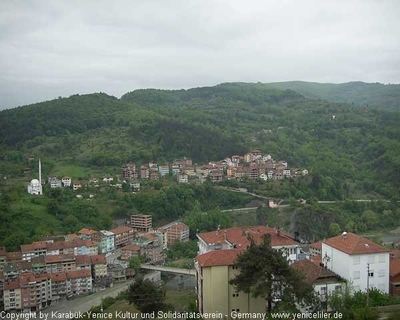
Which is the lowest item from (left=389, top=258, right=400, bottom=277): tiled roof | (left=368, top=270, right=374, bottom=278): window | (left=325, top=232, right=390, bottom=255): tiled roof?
(left=389, top=258, right=400, bottom=277): tiled roof

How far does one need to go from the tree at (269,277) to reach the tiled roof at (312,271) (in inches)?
52.2

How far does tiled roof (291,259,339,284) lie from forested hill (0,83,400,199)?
1129 inches

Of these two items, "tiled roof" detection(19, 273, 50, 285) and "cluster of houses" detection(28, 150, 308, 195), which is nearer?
"tiled roof" detection(19, 273, 50, 285)

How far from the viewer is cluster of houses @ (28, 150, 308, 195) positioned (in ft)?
131

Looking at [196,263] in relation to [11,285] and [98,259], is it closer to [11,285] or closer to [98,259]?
[11,285]

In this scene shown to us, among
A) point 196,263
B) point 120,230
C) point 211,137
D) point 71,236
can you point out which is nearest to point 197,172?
point 211,137

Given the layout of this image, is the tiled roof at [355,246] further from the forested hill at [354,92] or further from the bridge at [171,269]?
the forested hill at [354,92]

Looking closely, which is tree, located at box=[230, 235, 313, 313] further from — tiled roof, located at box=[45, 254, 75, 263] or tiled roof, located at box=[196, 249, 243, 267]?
tiled roof, located at box=[45, 254, 75, 263]

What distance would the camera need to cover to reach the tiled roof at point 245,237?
15.0m

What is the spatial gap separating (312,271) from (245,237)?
310 centimetres

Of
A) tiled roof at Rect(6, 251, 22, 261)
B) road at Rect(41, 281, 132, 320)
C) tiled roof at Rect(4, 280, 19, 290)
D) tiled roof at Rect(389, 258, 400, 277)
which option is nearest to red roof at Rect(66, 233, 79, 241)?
tiled roof at Rect(6, 251, 22, 261)

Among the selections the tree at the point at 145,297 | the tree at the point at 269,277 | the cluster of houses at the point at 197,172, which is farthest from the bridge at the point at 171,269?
the cluster of houses at the point at 197,172

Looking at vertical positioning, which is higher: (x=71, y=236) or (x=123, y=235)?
(x=71, y=236)

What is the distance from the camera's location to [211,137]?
53781 millimetres
